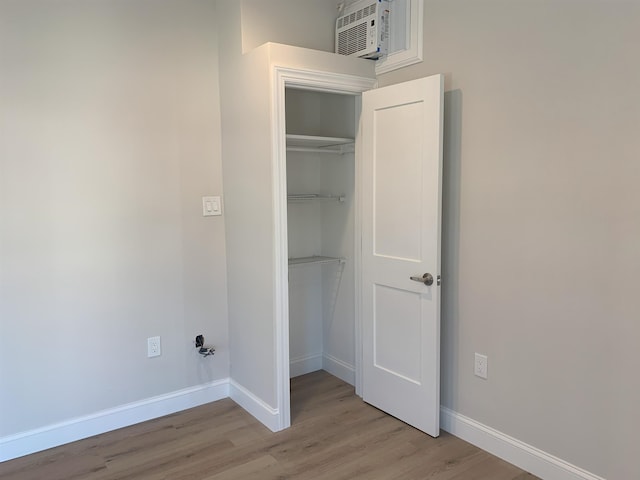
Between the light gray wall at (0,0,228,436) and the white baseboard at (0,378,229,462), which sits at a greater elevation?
the light gray wall at (0,0,228,436)

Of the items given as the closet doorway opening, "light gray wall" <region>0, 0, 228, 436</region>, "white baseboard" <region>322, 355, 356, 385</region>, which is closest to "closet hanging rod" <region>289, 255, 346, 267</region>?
the closet doorway opening

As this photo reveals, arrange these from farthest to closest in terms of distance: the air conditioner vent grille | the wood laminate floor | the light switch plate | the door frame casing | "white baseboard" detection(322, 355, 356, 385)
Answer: "white baseboard" detection(322, 355, 356, 385), the light switch plate, the air conditioner vent grille, the door frame casing, the wood laminate floor

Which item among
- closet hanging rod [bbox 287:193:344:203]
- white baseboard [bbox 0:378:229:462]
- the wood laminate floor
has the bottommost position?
the wood laminate floor

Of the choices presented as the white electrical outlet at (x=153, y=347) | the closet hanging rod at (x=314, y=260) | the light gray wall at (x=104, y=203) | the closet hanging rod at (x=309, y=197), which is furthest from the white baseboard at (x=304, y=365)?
the closet hanging rod at (x=309, y=197)

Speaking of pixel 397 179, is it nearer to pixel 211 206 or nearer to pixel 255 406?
pixel 211 206

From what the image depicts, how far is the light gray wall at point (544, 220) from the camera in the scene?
2.00 meters

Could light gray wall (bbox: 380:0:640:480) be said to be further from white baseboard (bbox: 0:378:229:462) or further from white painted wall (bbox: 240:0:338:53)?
white baseboard (bbox: 0:378:229:462)

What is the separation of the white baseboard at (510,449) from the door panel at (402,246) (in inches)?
5.4

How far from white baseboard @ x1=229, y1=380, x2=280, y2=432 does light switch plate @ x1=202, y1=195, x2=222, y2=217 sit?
45.8 inches

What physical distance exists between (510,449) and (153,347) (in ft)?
7.01

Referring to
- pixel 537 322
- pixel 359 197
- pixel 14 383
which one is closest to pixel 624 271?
pixel 537 322

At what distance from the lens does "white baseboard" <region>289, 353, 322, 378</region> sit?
3.68m

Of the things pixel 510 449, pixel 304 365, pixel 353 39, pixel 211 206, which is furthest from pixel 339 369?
pixel 353 39

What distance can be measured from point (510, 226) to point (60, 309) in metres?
2.45
